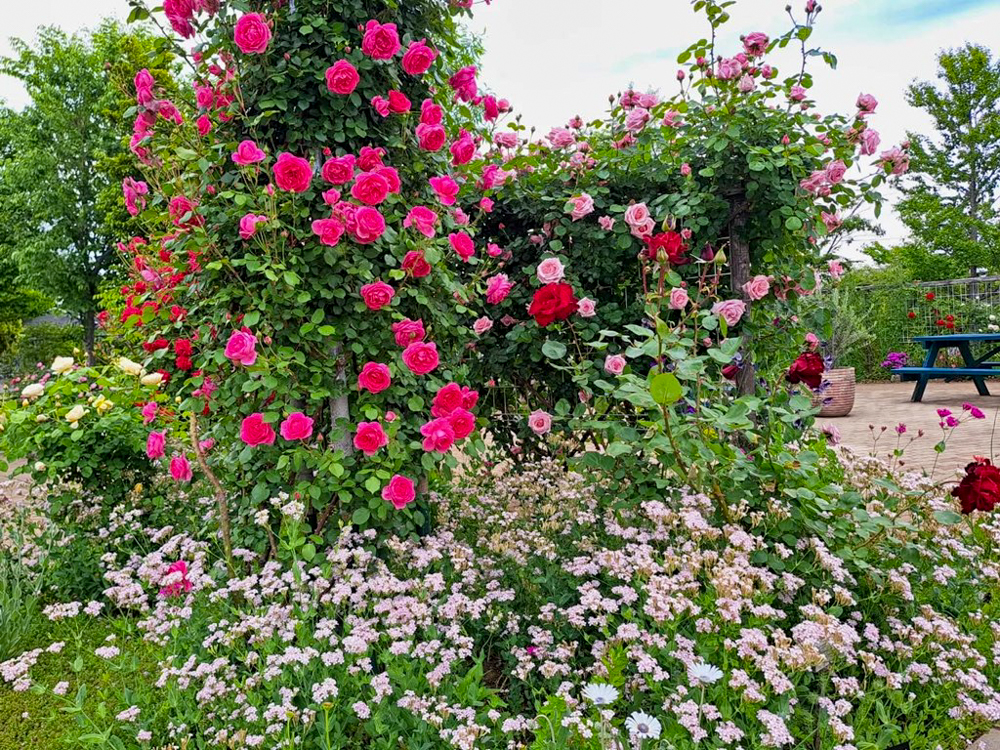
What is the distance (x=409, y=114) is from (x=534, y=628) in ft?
6.80

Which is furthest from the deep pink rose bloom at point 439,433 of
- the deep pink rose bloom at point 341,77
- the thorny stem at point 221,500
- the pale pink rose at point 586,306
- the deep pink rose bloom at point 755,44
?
the deep pink rose bloom at point 755,44

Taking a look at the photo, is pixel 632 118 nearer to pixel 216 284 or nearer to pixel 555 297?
pixel 555 297

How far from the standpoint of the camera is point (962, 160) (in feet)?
71.6

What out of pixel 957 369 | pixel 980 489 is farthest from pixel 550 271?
pixel 957 369

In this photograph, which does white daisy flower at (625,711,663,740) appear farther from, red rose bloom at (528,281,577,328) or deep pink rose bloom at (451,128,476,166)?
deep pink rose bloom at (451,128,476,166)

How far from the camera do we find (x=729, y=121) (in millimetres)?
3029

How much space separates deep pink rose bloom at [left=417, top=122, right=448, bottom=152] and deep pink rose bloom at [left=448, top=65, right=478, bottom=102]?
1.56 feet

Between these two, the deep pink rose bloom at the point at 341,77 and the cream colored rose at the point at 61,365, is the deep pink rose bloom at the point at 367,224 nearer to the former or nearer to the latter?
the deep pink rose bloom at the point at 341,77

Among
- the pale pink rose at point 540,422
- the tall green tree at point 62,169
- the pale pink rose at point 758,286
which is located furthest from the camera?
the tall green tree at point 62,169

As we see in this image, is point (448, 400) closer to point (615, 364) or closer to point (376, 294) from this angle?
point (376, 294)

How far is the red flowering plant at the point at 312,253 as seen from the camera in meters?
2.29

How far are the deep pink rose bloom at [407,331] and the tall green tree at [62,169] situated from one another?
734 inches

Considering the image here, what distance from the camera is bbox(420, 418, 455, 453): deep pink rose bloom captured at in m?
2.28

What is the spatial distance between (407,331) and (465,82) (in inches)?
48.5
